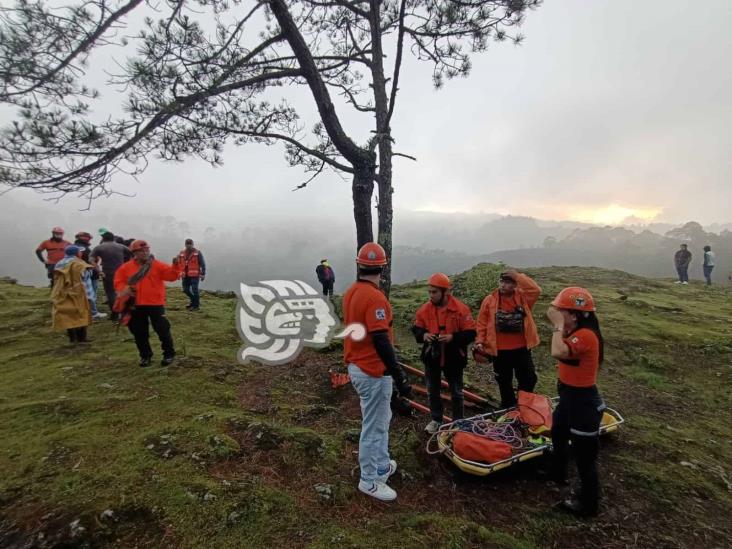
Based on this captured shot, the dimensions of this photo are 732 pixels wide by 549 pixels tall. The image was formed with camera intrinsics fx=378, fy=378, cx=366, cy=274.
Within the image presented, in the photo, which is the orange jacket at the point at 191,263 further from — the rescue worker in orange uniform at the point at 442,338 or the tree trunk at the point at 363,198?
the rescue worker in orange uniform at the point at 442,338

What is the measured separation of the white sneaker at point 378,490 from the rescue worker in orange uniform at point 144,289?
4285mm

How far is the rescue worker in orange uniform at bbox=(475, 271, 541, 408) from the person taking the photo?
4.97 metres

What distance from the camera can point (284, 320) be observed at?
9.40 meters

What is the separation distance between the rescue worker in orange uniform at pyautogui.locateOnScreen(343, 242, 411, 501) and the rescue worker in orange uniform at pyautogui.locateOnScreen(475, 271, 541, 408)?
192 cm

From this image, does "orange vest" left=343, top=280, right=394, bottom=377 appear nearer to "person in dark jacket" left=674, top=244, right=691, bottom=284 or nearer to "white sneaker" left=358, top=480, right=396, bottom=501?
"white sneaker" left=358, top=480, right=396, bottom=501

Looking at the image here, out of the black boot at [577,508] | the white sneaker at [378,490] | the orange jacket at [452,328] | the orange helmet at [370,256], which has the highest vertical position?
the orange helmet at [370,256]

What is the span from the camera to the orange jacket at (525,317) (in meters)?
4.98

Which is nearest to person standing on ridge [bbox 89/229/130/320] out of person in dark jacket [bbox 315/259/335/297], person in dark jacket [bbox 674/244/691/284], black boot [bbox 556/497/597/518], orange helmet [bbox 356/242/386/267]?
person in dark jacket [bbox 315/259/335/297]

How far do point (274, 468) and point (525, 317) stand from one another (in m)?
3.51

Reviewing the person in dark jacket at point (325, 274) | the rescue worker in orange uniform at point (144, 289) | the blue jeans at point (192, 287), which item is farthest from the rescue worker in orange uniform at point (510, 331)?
the person in dark jacket at point (325, 274)

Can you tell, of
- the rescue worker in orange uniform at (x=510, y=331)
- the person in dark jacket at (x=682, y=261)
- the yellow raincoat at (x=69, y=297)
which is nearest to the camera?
the rescue worker in orange uniform at (x=510, y=331)

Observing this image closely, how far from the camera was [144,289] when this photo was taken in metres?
6.07

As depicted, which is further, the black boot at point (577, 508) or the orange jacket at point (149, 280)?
the orange jacket at point (149, 280)

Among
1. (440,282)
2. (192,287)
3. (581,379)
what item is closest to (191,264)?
(192,287)
